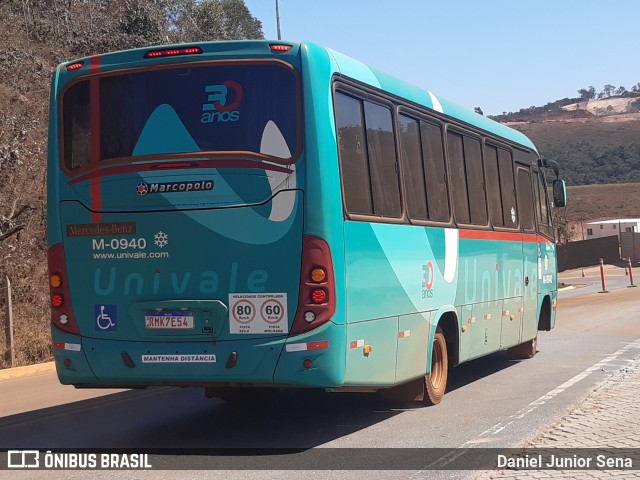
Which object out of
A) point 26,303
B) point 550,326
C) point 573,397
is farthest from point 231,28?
point 573,397

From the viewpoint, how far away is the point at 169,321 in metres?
8.34

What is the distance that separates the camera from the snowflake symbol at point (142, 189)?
8516 mm

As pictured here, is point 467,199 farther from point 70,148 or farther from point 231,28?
point 231,28

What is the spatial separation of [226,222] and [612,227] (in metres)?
71.2

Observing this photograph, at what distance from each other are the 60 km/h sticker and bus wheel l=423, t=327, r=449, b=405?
3.10m

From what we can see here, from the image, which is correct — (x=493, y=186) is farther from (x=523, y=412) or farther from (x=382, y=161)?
(x=382, y=161)

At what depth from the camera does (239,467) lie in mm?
7730

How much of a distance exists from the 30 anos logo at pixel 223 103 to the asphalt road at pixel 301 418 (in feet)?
9.65

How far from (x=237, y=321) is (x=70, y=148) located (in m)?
2.39

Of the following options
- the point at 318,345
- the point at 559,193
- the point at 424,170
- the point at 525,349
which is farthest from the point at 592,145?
the point at 318,345

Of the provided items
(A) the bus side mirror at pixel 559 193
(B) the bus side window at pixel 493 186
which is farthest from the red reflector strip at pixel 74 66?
(A) the bus side mirror at pixel 559 193

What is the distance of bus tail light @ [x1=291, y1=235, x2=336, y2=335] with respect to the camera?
8.07 metres

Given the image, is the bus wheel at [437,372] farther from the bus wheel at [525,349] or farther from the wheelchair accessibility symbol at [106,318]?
the bus wheel at [525,349]

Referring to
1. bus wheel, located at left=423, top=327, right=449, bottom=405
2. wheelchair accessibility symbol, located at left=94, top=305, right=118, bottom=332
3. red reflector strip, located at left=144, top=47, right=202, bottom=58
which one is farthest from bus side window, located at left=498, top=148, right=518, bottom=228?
wheelchair accessibility symbol, located at left=94, top=305, right=118, bottom=332
